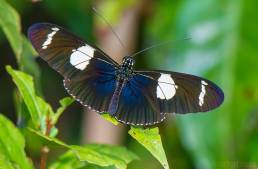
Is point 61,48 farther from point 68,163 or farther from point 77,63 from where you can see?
point 68,163

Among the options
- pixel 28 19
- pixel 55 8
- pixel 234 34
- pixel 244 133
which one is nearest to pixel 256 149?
pixel 244 133

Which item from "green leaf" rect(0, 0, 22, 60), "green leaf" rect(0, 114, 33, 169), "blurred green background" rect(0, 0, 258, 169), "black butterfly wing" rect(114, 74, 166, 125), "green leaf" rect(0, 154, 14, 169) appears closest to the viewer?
"green leaf" rect(0, 154, 14, 169)

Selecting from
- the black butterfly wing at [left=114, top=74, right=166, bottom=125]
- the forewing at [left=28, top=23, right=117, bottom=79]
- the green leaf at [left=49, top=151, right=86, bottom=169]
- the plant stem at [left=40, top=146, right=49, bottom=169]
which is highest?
the forewing at [left=28, top=23, right=117, bottom=79]

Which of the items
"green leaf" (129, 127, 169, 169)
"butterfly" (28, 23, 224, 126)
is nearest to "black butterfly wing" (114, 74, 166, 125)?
"butterfly" (28, 23, 224, 126)

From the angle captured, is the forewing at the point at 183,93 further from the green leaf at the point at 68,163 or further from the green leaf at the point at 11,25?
the green leaf at the point at 11,25

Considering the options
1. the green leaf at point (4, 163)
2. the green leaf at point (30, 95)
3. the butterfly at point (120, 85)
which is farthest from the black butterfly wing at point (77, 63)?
the green leaf at point (4, 163)

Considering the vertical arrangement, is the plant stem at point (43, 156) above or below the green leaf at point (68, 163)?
above

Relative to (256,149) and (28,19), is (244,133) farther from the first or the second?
(28,19)

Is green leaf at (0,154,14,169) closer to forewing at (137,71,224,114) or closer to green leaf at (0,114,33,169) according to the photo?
green leaf at (0,114,33,169)
